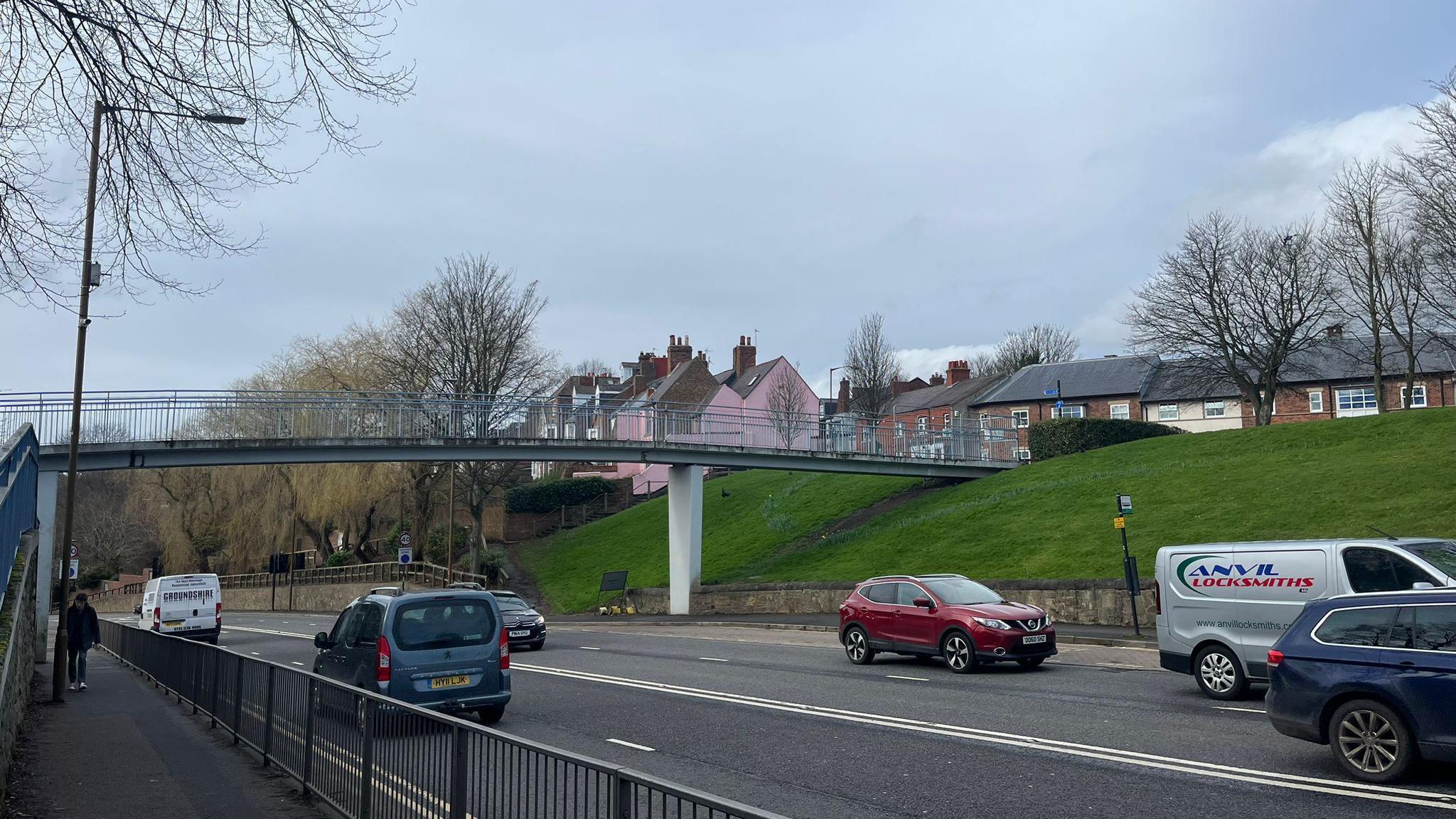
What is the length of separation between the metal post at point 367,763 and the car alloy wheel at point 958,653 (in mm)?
11450

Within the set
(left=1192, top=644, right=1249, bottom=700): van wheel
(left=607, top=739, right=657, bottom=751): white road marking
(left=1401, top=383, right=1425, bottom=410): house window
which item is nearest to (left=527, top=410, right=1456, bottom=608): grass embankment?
(left=1192, top=644, right=1249, bottom=700): van wheel

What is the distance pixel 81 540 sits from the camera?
7544 cm

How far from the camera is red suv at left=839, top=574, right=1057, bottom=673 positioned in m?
16.7

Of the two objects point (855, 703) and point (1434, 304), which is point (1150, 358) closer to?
point (1434, 304)

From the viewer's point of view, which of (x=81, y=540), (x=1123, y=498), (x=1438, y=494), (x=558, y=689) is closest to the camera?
(x=558, y=689)

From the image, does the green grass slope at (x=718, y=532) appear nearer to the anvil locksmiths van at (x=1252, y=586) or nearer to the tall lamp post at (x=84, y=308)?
the tall lamp post at (x=84, y=308)

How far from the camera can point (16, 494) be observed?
1655cm

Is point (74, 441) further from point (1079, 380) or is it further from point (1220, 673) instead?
point (1079, 380)

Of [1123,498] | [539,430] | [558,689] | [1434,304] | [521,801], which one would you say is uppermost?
[1434,304]

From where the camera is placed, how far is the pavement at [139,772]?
29.1 ft

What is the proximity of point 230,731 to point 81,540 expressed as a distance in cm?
7504

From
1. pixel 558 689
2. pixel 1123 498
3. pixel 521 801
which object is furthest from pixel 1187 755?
pixel 1123 498

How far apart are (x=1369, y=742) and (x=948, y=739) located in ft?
12.3

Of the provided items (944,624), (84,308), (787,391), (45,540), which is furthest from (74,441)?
(787,391)
